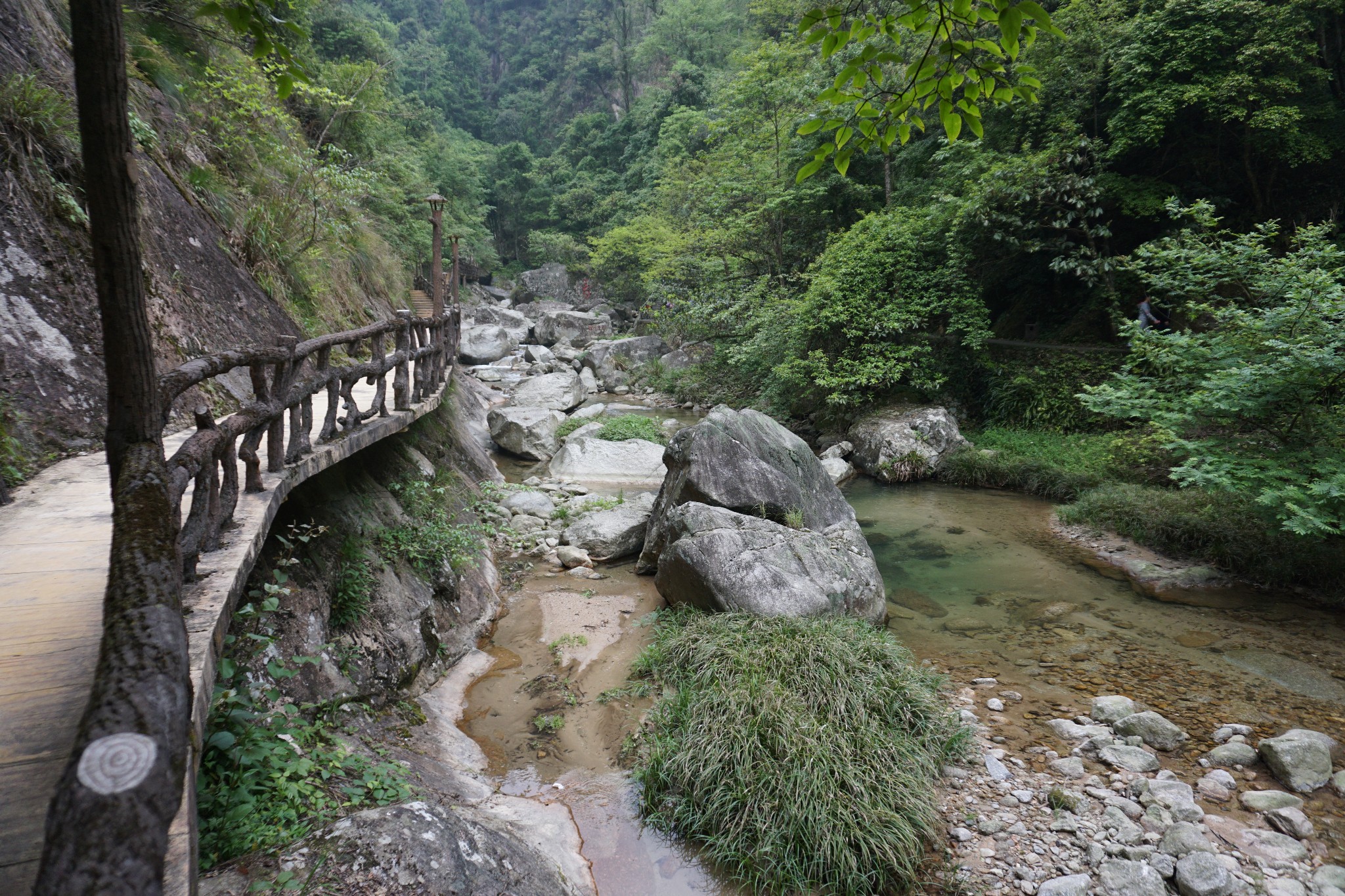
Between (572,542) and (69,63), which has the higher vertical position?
(69,63)

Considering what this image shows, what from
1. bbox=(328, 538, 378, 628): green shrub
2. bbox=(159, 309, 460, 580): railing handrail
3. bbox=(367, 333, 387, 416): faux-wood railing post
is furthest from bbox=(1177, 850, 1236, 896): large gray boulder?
bbox=(367, 333, 387, 416): faux-wood railing post

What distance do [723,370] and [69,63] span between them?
14.8 meters

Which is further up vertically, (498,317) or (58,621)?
(498,317)

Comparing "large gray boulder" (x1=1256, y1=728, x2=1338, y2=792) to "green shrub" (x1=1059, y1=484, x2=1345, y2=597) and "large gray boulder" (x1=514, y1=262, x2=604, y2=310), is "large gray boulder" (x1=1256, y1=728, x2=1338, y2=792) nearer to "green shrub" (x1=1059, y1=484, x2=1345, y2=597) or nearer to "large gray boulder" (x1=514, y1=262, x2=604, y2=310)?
"green shrub" (x1=1059, y1=484, x2=1345, y2=597)

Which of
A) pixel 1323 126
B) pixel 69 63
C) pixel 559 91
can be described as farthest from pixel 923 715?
pixel 559 91

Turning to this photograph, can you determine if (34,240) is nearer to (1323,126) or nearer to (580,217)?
(1323,126)

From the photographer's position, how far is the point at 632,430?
13.9 metres

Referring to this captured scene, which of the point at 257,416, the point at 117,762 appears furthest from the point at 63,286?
the point at 117,762

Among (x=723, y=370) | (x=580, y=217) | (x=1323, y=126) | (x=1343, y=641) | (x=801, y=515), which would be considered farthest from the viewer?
(x=580, y=217)

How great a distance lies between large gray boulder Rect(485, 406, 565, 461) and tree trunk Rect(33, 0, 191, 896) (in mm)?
10751

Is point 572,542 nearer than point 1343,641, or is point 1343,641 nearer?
point 1343,641

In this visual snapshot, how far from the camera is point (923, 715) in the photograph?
16.1 ft

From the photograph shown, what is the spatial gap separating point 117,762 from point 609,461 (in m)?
10.7

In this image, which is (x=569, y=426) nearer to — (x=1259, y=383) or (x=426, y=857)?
(x=1259, y=383)
